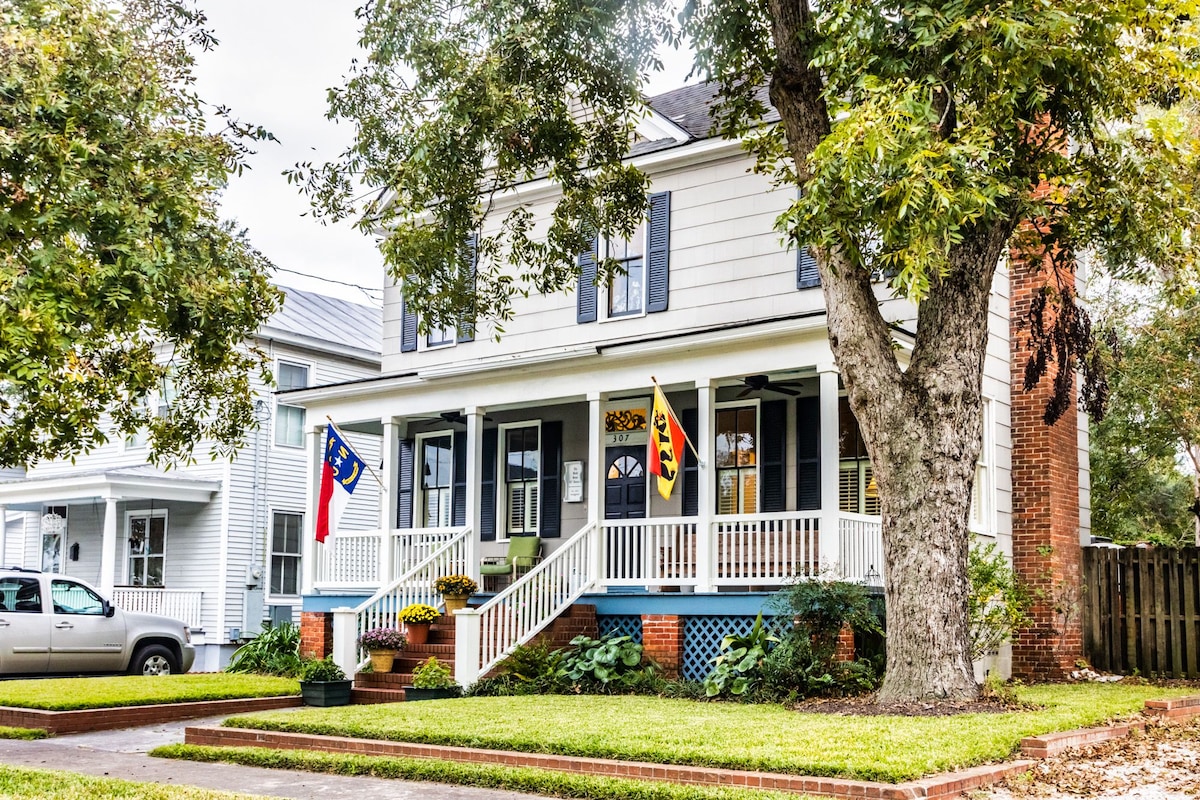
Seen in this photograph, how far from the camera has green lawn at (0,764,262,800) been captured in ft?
28.1

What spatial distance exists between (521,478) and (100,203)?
10362 millimetres

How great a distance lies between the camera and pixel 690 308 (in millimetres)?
17922

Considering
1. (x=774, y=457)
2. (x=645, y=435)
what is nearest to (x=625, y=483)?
(x=645, y=435)

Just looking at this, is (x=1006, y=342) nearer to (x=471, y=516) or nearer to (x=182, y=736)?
(x=471, y=516)

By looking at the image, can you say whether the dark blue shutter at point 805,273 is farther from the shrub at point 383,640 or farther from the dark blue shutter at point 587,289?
the shrub at point 383,640

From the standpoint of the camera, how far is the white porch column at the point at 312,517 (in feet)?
61.6

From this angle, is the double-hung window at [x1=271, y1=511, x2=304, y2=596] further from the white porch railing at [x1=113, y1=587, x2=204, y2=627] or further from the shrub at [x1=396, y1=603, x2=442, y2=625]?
the shrub at [x1=396, y1=603, x2=442, y2=625]

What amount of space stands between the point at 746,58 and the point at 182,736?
376 inches

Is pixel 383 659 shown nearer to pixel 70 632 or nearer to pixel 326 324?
pixel 70 632

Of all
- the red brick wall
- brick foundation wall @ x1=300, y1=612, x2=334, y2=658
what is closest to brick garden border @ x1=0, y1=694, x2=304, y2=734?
brick foundation wall @ x1=300, y1=612, x2=334, y2=658

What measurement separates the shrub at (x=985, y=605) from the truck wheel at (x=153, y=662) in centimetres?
1225

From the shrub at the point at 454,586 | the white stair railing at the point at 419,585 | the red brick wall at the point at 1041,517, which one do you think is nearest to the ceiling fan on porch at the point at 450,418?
the white stair railing at the point at 419,585

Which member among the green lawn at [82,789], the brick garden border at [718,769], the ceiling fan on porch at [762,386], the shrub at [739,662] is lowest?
the green lawn at [82,789]

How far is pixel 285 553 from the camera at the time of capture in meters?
27.0
